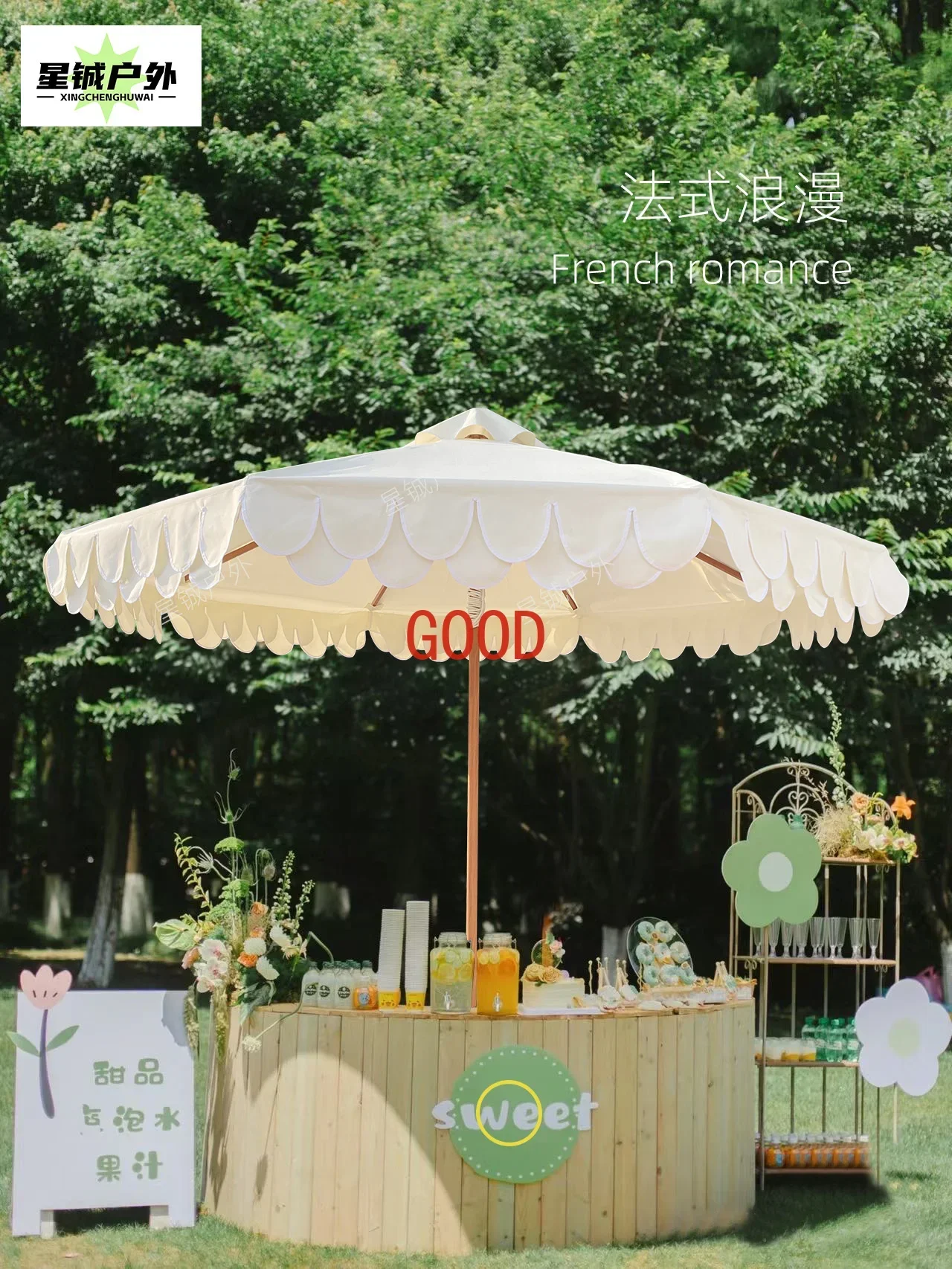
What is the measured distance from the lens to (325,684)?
513 inches

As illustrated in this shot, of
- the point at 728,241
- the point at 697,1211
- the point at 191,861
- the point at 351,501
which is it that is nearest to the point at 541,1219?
the point at 697,1211

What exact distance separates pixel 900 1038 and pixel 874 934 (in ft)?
3.30

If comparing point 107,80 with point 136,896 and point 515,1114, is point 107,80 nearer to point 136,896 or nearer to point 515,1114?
point 136,896

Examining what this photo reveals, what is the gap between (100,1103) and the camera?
5.54 m

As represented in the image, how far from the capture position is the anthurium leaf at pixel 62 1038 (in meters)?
5.54

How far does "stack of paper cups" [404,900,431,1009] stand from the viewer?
5363mm

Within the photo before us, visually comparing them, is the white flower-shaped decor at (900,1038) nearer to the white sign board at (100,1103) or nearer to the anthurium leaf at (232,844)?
the anthurium leaf at (232,844)

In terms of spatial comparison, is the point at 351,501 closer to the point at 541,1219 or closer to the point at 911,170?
the point at 541,1219

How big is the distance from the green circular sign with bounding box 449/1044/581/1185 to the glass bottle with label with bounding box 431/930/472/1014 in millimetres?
215

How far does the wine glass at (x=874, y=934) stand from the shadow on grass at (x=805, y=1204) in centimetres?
106

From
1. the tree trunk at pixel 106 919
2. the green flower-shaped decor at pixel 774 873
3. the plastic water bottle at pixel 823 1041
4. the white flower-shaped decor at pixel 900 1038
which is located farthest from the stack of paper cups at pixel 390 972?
the tree trunk at pixel 106 919

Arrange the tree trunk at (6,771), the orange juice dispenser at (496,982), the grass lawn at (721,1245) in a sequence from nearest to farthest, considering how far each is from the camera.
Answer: the grass lawn at (721,1245) → the orange juice dispenser at (496,982) → the tree trunk at (6,771)

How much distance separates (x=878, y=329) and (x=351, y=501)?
314 inches

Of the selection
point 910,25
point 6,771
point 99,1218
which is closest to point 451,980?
point 99,1218
